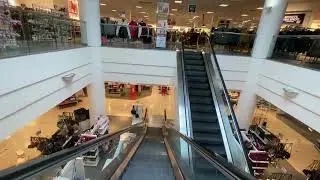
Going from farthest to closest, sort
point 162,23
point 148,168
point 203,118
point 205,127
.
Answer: point 162,23 < point 203,118 < point 205,127 < point 148,168

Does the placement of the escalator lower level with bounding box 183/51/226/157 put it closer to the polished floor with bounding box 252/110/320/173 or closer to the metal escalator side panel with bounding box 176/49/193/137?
the metal escalator side panel with bounding box 176/49/193/137

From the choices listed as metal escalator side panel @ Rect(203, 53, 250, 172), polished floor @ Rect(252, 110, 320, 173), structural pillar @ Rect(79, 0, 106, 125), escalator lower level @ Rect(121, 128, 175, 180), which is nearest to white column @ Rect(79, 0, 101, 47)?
structural pillar @ Rect(79, 0, 106, 125)

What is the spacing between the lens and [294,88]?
21.7 feet

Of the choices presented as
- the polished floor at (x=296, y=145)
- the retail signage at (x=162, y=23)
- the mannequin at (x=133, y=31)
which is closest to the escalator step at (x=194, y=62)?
the retail signage at (x=162, y=23)

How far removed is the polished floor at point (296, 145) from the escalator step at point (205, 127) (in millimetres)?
6099

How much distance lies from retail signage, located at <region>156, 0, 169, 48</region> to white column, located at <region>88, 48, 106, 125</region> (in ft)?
8.53

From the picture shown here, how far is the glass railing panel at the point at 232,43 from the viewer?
959 centimetres

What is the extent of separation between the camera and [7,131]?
15.1ft

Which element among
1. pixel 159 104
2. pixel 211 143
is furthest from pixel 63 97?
pixel 159 104

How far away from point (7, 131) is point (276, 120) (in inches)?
605

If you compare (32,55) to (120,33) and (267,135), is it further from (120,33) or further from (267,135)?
(267,135)

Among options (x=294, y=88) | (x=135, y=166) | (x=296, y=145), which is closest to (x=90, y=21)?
(x=135, y=166)

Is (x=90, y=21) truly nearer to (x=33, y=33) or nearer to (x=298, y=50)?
(x=33, y=33)

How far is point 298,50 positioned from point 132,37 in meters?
6.57
